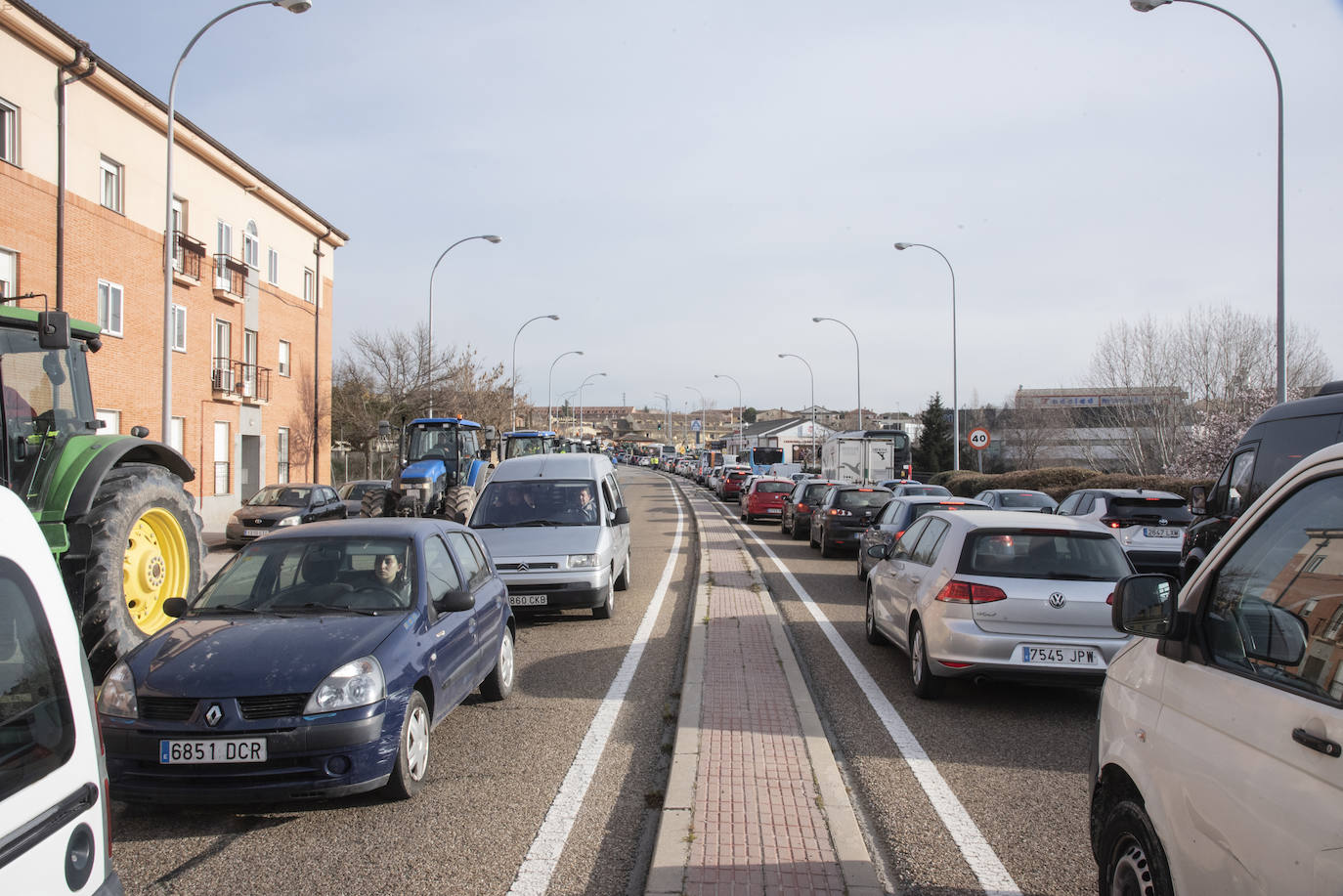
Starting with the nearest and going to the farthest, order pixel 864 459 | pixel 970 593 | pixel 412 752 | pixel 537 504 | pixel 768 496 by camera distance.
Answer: pixel 412 752
pixel 970 593
pixel 537 504
pixel 768 496
pixel 864 459

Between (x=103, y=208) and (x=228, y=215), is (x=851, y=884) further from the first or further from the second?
(x=228, y=215)

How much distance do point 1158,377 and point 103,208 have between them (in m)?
32.3

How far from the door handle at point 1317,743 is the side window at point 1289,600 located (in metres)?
0.09

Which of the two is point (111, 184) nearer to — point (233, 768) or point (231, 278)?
point (231, 278)

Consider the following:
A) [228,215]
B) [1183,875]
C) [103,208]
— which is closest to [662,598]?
[1183,875]

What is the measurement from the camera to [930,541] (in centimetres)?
864

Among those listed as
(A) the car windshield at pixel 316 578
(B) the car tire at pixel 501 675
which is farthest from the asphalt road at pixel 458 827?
(A) the car windshield at pixel 316 578

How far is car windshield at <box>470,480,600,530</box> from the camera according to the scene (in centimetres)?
1217

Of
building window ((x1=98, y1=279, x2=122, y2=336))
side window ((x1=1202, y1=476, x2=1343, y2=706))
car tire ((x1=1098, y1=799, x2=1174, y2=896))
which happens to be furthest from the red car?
side window ((x1=1202, y1=476, x2=1343, y2=706))

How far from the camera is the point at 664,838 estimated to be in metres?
4.56

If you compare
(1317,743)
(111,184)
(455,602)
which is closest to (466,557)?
(455,602)

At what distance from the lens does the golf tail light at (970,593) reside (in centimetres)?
730

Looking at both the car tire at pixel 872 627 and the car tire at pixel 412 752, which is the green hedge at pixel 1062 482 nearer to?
the car tire at pixel 872 627

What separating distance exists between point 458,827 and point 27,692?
2.84 meters
